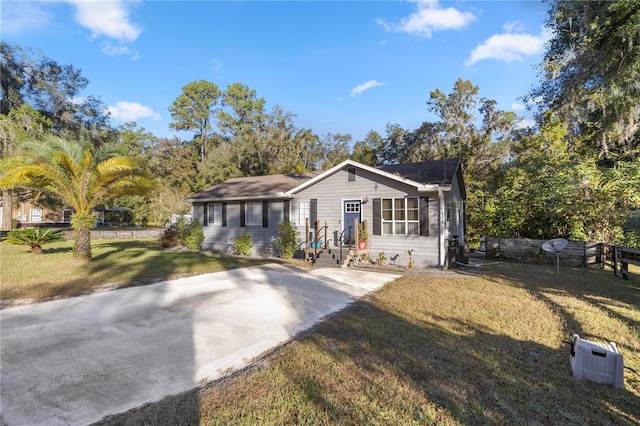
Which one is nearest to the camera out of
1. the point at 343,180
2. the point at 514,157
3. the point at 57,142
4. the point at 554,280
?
the point at 554,280

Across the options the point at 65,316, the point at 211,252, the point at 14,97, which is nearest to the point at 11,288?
the point at 65,316

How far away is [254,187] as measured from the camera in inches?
675

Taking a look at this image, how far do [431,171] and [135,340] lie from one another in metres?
12.2

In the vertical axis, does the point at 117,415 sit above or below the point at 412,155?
below

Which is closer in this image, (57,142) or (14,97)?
(57,142)

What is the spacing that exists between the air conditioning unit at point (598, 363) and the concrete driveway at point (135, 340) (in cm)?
358

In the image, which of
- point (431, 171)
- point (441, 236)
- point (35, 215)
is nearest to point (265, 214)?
point (431, 171)

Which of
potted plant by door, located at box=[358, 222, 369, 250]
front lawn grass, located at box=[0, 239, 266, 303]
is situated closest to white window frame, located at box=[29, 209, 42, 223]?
front lawn grass, located at box=[0, 239, 266, 303]

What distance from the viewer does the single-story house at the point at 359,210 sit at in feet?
37.4

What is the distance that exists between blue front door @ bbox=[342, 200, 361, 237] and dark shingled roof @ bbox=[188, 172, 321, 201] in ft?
11.3

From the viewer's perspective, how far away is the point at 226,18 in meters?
13.9

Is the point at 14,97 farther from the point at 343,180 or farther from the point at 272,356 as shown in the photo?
the point at 272,356

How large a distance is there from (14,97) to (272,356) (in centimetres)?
3475

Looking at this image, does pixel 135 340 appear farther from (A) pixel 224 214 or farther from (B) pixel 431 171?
(A) pixel 224 214
